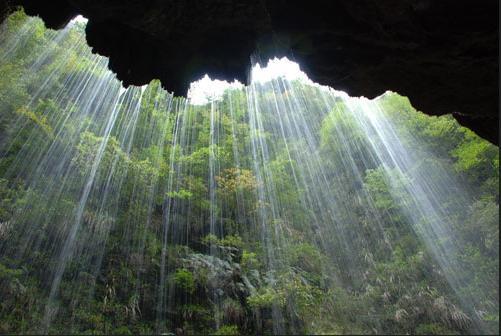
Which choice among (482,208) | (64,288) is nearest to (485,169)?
(482,208)

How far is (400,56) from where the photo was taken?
4805 mm

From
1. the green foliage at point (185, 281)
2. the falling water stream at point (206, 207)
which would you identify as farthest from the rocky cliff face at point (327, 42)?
the green foliage at point (185, 281)

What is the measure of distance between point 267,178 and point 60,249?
29.9 ft

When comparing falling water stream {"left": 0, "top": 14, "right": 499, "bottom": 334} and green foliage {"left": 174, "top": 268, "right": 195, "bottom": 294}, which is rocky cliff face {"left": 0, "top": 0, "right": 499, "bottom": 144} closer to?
falling water stream {"left": 0, "top": 14, "right": 499, "bottom": 334}

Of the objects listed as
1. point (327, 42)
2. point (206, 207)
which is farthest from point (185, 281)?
point (327, 42)

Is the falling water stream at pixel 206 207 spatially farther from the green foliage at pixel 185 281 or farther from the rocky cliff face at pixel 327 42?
the rocky cliff face at pixel 327 42

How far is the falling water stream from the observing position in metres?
10.8

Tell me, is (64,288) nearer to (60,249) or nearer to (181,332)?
(60,249)

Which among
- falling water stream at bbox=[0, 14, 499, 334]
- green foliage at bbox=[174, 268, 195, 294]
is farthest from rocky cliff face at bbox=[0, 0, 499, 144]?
green foliage at bbox=[174, 268, 195, 294]

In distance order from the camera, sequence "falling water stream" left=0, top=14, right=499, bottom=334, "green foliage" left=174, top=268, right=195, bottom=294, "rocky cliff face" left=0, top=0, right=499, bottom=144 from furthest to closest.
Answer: "green foliage" left=174, top=268, right=195, bottom=294, "falling water stream" left=0, top=14, right=499, bottom=334, "rocky cliff face" left=0, top=0, right=499, bottom=144

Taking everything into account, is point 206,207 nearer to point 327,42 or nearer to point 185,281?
point 185,281

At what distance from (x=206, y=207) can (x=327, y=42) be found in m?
11.0

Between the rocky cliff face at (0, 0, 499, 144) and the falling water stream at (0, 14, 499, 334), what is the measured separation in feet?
18.7

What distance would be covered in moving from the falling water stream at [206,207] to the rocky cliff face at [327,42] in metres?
5.71
